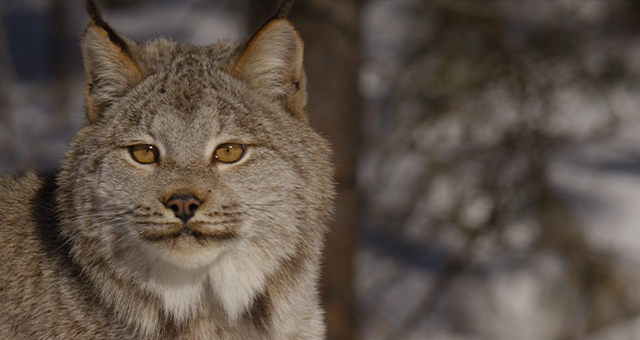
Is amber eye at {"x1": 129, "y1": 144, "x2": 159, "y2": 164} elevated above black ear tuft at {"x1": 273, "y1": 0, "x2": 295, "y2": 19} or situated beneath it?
situated beneath

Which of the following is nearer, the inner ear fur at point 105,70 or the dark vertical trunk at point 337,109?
the inner ear fur at point 105,70

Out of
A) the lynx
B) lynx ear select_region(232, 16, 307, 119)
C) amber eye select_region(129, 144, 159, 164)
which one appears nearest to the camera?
the lynx

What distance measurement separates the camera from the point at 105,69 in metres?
3.43

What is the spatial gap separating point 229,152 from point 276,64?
610 millimetres

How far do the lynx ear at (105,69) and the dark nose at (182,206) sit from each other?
773 mm

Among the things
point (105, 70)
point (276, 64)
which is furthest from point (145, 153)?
point (276, 64)

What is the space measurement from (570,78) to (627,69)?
60cm

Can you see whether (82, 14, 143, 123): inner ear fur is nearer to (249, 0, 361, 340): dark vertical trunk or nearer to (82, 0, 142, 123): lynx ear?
(82, 0, 142, 123): lynx ear

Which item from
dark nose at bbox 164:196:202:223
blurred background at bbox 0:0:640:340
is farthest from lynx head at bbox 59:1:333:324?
blurred background at bbox 0:0:640:340

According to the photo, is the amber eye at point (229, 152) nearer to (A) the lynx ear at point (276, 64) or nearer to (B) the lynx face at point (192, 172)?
(B) the lynx face at point (192, 172)

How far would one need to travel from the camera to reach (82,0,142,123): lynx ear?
332 centimetres

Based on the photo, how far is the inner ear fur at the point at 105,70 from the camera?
10.9ft

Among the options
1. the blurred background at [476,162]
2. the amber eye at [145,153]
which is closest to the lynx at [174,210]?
the amber eye at [145,153]

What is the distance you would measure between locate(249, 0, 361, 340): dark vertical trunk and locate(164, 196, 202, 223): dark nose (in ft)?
10.1
